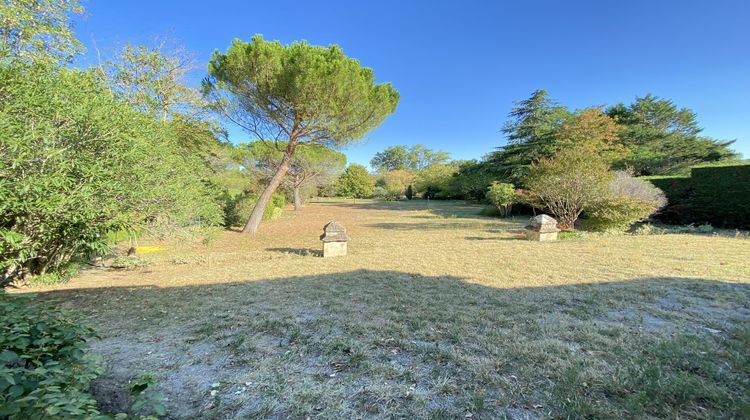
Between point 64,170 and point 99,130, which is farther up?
point 99,130

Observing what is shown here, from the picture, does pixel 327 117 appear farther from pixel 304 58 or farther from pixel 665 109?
pixel 665 109

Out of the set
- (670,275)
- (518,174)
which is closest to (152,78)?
(670,275)

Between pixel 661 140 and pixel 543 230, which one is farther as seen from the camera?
pixel 661 140

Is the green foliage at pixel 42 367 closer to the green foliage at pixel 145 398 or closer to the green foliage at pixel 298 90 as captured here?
the green foliage at pixel 145 398

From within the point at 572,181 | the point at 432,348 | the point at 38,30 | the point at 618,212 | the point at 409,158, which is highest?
the point at 409,158

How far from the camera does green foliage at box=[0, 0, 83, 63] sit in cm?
284

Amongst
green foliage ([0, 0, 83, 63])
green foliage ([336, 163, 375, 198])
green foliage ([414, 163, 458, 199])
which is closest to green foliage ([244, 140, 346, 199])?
green foliage ([414, 163, 458, 199])

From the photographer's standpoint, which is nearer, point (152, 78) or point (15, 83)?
point (15, 83)

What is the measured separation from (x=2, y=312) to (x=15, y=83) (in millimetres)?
2206

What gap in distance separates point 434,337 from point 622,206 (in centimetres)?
841

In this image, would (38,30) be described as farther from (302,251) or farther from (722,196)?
(722,196)

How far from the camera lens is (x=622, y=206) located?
812cm

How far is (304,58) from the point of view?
26.1ft

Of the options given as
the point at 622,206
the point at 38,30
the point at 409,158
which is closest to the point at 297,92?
the point at 38,30
